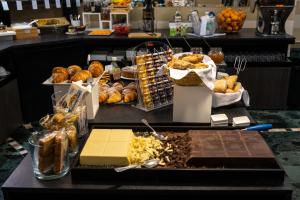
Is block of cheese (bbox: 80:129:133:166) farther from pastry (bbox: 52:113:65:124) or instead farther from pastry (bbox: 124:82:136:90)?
pastry (bbox: 124:82:136:90)

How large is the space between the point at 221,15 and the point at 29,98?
2.42 m

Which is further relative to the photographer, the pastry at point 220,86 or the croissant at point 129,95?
the croissant at point 129,95

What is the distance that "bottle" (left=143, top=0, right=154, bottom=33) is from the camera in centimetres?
411

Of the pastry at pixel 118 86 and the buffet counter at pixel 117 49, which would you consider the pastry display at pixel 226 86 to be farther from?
the buffet counter at pixel 117 49

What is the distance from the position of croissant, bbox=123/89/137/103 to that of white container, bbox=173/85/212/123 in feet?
1.27

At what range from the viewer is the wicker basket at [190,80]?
5.40 ft

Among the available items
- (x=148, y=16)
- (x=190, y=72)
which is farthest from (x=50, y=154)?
(x=148, y=16)

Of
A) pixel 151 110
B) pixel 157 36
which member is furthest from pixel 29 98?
pixel 151 110

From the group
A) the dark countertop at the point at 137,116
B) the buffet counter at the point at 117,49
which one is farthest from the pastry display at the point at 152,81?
the buffet counter at the point at 117,49

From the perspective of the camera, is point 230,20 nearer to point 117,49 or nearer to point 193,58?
point 117,49

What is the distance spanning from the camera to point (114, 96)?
207 centimetres

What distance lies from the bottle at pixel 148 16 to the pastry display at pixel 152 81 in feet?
7.48

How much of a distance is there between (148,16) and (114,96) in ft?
7.59

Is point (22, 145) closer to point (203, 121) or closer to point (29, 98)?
point (29, 98)
